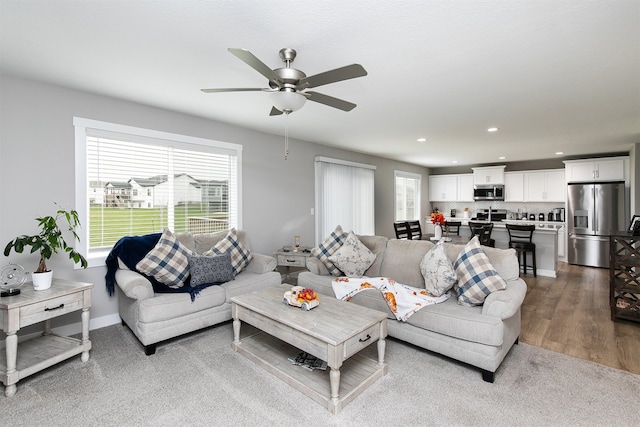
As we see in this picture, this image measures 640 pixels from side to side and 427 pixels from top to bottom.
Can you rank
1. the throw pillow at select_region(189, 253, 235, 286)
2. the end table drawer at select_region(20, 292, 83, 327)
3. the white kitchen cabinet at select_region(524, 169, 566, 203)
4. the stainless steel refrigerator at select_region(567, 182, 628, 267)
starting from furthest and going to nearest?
1. the white kitchen cabinet at select_region(524, 169, 566, 203)
2. the stainless steel refrigerator at select_region(567, 182, 628, 267)
3. the throw pillow at select_region(189, 253, 235, 286)
4. the end table drawer at select_region(20, 292, 83, 327)

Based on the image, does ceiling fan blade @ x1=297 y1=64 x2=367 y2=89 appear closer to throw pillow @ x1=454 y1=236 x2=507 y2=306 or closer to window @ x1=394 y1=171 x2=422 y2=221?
throw pillow @ x1=454 y1=236 x2=507 y2=306

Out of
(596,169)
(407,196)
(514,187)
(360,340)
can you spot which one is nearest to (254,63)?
(360,340)

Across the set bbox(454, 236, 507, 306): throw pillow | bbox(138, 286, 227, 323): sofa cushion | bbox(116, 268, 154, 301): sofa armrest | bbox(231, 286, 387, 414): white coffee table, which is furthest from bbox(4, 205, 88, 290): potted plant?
bbox(454, 236, 507, 306): throw pillow

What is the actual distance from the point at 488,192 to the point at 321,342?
24.3 ft

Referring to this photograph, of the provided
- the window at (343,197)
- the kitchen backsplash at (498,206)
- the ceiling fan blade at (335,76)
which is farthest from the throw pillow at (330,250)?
the kitchen backsplash at (498,206)

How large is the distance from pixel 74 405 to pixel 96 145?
2.41 m

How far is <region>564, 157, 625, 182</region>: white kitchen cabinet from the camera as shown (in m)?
6.08

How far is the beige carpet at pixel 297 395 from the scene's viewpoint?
1862 mm

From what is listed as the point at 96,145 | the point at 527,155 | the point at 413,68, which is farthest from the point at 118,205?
the point at 527,155

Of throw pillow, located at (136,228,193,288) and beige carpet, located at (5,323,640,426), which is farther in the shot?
throw pillow, located at (136,228,193,288)

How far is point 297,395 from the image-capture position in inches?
82.6

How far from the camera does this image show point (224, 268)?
130 inches

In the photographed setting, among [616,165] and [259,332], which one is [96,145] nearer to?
[259,332]

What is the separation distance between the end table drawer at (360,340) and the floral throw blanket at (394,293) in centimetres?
50
